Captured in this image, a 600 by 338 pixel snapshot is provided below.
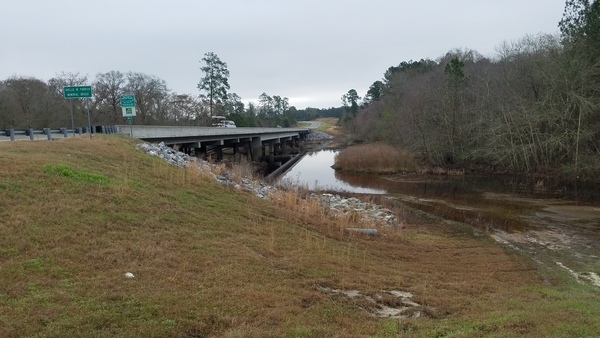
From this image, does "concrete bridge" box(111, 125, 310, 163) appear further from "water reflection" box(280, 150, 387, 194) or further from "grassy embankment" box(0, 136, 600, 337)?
"grassy embankment" box(0, 136, 600, 337)

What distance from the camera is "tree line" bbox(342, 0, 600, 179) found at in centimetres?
3234

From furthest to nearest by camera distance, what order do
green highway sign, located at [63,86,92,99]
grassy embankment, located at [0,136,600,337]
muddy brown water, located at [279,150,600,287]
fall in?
green highway sign, located at [63,86,92,99]
muddy brown water, located at [279,150,600,287]
grassy embankment, located at [0,136,600,337]

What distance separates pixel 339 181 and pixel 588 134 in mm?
20954

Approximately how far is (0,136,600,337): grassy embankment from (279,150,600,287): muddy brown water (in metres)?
2.85

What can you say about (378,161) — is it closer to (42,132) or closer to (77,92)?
(42,132)

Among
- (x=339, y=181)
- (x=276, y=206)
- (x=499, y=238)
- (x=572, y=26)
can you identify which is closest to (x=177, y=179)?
(x=276, y=206)

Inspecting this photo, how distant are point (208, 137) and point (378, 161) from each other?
19.6 metres

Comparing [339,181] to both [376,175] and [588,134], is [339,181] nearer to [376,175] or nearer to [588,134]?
[376,175]

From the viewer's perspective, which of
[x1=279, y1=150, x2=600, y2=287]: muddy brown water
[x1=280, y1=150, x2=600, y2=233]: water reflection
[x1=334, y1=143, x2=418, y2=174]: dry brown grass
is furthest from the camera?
[x1=334, y1=143, x2=418, y2=174]: dry brown grass

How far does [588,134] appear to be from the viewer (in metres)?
32.3

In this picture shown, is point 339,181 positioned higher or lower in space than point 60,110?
lower

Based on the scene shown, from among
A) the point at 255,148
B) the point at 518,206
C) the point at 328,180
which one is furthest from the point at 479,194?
the point at 255,148

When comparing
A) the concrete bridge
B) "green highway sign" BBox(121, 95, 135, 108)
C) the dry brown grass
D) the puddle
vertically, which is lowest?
the dry brown grass

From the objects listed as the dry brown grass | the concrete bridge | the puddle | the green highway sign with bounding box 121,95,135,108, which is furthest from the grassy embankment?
the dry brown grass
